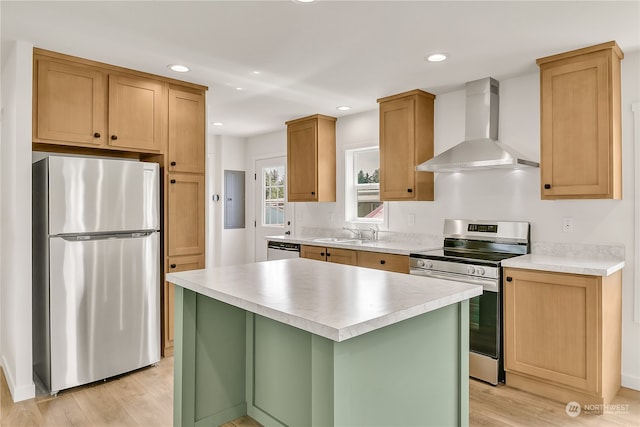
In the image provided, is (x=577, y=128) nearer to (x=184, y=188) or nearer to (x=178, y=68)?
(x=178, y=68)

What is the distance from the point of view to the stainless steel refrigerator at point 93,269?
9.17ft

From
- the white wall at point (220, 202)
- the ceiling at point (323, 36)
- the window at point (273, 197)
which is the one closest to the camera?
the ceiling at point (323, 36)

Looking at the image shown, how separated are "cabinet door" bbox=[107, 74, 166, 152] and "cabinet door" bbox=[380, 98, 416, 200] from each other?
2130 mm

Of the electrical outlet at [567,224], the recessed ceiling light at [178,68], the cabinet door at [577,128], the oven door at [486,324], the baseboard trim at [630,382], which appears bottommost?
the baseboard trim at [630,382]

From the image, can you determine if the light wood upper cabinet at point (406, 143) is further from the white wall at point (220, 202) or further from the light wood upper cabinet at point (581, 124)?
the white wall at point (220, 202)

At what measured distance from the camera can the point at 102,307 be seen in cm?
299

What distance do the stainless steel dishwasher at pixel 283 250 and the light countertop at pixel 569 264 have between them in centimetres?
236

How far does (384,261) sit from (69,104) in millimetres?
2848

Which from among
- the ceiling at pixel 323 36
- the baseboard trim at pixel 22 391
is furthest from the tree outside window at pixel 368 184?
the baseboard trim at pixel 22 391

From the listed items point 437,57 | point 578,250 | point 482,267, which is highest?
point 437,57

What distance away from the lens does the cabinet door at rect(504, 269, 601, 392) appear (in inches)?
102

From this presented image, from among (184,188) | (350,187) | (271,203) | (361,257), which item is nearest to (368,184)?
(350,187)

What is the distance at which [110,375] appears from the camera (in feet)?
9.89

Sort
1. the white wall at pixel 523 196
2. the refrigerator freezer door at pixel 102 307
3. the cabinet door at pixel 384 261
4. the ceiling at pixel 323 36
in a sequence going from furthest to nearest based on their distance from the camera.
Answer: the cabinet door at pixel 384 261, the white wall at pixel 523 196, the refrigerator freezer door at pixel 102 307, the ceiling at pixel 323 36
